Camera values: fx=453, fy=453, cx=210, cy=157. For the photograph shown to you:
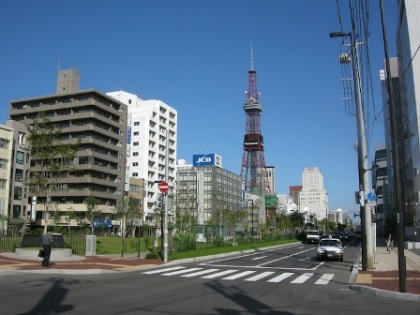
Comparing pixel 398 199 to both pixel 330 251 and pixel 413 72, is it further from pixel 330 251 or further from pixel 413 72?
pixel 413 72

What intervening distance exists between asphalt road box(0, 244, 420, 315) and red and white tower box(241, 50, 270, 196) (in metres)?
126

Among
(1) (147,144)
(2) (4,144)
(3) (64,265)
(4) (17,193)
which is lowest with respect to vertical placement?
(3) (64,265)

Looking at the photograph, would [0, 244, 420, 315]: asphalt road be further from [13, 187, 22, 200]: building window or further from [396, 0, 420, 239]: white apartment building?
[13, 187, 22, 200]: building window

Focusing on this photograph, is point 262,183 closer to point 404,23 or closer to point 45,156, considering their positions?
point 404,23

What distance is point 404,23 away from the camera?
61.8 metres

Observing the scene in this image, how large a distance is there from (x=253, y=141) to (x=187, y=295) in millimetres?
134807

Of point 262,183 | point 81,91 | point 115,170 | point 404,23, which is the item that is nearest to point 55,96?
point 81,91

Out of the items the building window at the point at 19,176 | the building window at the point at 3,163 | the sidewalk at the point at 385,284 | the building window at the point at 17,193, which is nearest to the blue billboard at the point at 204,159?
the building window at the point at 19,176

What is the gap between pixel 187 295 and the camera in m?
13.8

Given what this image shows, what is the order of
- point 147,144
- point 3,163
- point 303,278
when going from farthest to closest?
point 147,144 → point 3,163 → point 303,278

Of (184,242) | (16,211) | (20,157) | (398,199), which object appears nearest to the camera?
(398,199)

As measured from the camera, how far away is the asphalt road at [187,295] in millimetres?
11234

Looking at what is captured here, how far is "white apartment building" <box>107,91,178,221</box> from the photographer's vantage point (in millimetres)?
119312

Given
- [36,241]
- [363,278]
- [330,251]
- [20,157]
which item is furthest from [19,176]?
[363,278]
